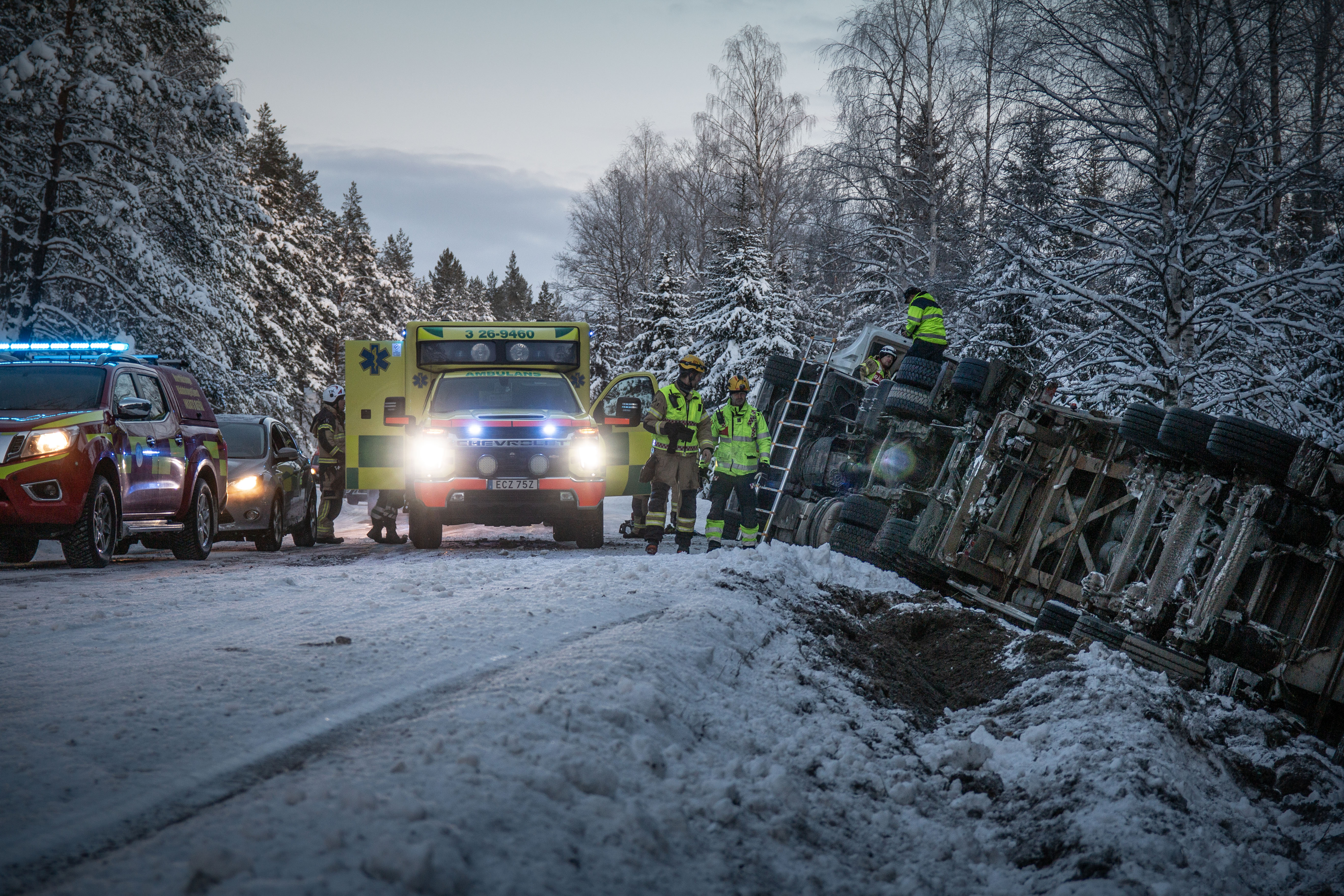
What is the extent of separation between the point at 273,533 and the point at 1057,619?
919cm

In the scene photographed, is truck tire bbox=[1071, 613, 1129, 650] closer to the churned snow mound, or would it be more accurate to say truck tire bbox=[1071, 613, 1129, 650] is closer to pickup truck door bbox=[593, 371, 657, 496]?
the churned snow mound

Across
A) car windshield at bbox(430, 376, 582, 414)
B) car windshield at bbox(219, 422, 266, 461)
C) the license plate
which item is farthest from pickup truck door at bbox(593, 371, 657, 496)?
car windshield at bbox(219, 422, 266, 461)

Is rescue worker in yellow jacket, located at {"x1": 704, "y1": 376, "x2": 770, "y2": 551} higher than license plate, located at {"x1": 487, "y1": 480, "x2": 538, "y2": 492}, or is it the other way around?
rescue worker in yellow jacket, located at {"x1": 704, "y1": 376, "x2": 770, "y2": 551}

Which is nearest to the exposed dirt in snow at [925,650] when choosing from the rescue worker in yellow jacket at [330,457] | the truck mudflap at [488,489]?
the truck mudflap at [488,489]

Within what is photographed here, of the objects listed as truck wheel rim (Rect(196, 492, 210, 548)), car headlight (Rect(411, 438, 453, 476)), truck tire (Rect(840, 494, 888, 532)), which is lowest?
truck wheel rim (Rect(196, 492, 210, 548))

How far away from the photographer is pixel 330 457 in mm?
14117

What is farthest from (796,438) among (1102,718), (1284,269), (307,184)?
(307,184)

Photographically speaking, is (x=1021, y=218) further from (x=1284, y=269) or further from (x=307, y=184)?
(x=307, y=184)

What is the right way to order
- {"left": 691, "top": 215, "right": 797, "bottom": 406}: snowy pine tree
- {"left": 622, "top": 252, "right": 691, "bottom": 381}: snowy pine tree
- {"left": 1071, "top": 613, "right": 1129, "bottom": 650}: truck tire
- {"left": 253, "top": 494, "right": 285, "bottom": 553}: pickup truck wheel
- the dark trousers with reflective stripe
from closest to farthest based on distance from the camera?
1. {"left": 1071, "top": 613, "right": 1129, "bottom": 650}: truck tire
2. the dark trousers with reflective stripe
3. {"left": 253, "top": 494, "right": 285, "bottom": 553}: pickup truck wheel
4. {"left": 691, "top": 215, "right": 797, "bottom": 406}: snowy pine tree
5. {"left": 622, "top": 252, "right": 691, "bottom": 381}: snowy pine tree

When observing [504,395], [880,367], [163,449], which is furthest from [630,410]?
[163,449]

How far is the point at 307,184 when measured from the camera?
169ft

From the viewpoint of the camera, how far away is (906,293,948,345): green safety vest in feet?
31.9

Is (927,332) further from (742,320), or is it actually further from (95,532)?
(742,320)

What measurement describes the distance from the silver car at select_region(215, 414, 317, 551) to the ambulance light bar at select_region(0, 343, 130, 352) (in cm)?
175
